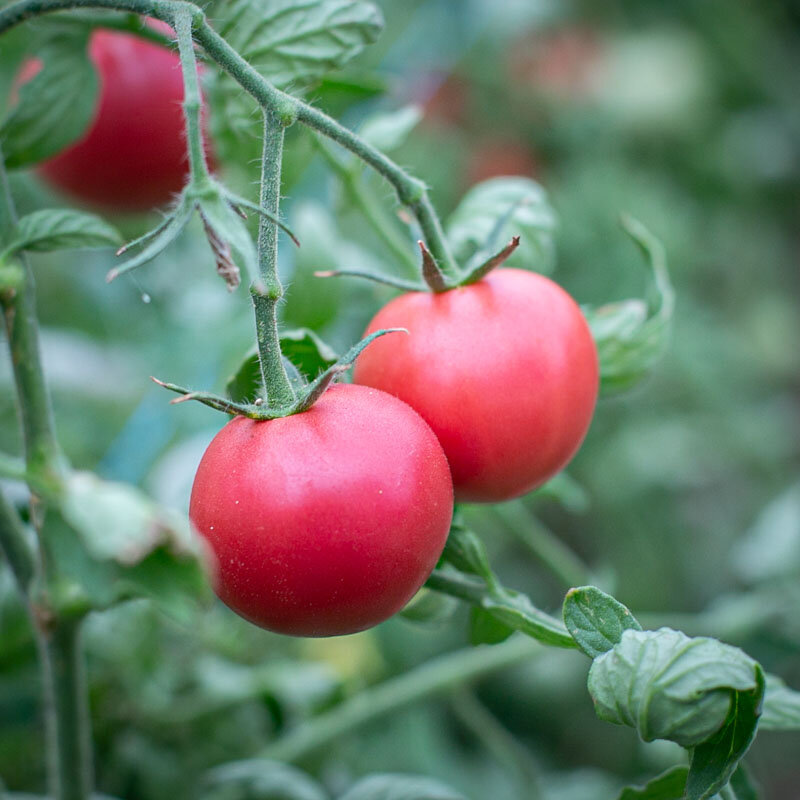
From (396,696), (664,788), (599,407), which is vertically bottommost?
(599,407)

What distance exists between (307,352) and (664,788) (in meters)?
0.27

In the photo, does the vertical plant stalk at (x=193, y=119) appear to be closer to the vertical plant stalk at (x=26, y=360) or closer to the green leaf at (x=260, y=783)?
the vertical plant stalk at (x=26, y=360)

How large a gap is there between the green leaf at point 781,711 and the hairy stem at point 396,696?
0.24 metres

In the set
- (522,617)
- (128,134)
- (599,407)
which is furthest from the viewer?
(599,407)

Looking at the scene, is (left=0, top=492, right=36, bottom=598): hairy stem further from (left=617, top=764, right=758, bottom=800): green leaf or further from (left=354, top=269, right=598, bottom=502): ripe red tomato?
(left=617, top=764, right=758, bottom=800): green leaf

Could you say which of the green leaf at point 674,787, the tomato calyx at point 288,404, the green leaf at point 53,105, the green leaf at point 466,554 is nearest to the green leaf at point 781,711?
the green leaf at point 674,787

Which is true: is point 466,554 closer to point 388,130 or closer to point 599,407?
point 388,130

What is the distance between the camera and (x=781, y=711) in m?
0.42

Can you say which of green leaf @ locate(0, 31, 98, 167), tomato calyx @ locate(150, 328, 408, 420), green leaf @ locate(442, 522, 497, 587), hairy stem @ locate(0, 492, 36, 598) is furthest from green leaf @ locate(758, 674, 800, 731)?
green leaf @ locate(0, 31, 98, 167)

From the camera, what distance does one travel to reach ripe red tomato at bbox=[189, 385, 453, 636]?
0.34m

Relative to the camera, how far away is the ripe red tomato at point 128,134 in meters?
0.64

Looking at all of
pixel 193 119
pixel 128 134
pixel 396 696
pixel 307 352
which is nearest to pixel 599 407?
pixel 396 696

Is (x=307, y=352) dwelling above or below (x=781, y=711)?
above

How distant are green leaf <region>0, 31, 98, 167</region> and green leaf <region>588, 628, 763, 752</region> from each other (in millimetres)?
396
